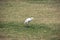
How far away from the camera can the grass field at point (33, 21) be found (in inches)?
233

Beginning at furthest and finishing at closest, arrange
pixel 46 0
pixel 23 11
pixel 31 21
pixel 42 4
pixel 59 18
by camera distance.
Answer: pixel 46 0, pixel 42 4, pixel 23 11, pixel 59 18, pixel 31 21

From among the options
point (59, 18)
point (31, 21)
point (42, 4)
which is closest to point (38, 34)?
point (31, 21)

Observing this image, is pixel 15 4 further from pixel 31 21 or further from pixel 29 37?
pixel 29 37

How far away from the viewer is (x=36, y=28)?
6.49m

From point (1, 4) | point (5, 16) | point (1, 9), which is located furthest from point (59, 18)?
point (1, 4)

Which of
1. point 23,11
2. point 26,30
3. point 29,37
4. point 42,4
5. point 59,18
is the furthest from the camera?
point 42,4

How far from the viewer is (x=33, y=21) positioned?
Answer: 7219mm

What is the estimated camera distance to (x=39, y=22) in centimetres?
715

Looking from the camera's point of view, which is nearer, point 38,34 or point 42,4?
point 38,34

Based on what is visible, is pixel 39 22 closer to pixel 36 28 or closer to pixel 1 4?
pixel 36 28

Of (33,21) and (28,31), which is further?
(33,21)

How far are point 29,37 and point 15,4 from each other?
12.6 feet

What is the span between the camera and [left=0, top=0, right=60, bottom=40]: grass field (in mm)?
5926

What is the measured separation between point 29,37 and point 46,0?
4446 mm
